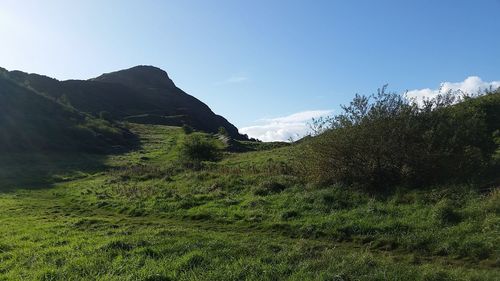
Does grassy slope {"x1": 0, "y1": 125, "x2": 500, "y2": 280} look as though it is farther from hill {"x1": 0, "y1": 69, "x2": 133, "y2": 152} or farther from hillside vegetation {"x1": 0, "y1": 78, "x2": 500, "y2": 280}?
hill {"x1": 0, "y1": 69, "x2": 133, "y2": 152}

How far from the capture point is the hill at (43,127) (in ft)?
218

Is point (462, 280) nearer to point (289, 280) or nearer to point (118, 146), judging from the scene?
point (289, 280)

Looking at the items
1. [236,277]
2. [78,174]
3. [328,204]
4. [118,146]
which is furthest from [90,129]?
[236,277]

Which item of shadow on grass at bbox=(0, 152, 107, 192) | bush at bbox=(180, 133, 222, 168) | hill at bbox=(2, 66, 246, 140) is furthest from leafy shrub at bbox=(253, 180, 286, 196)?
hill at bbox=(2, 66, 246, 140)

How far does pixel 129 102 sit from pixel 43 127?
93541 millimetres

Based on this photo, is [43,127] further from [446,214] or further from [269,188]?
[446,214]

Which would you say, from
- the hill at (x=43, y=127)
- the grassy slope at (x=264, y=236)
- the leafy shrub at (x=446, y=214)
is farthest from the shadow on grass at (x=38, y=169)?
the leafy shrub at (x=446, y=214)

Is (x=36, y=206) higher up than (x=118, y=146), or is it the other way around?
(x=118, y=146)

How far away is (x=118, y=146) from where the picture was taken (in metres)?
76.6

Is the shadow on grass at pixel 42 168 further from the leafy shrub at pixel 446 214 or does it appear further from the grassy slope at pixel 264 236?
the leafy shrub at pixel 446 214

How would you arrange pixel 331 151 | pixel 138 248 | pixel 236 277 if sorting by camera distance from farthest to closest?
pixel 331 151
pixel 138 248
pixel 236 277

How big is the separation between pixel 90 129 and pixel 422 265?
7754cm

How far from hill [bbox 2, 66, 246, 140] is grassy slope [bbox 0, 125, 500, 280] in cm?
11264

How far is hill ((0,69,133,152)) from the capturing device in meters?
66.3
